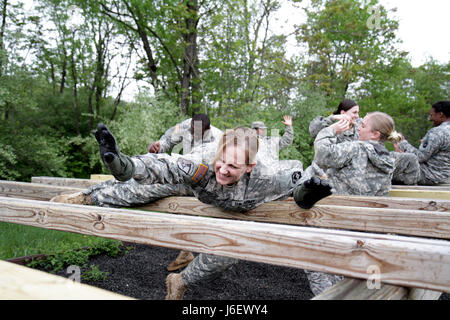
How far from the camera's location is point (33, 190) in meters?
3.65

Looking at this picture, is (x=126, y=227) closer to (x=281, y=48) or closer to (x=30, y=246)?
(x=30, y=246)

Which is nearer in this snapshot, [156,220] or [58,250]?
[156,220]

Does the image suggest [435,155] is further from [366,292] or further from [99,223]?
Result: [99,223]

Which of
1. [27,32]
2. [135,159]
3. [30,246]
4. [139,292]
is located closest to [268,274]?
[139,292]

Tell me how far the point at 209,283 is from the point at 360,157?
7.50ft

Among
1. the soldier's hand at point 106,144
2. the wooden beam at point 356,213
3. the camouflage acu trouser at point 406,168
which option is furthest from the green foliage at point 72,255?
the camouflage acu trouser at point 406,168

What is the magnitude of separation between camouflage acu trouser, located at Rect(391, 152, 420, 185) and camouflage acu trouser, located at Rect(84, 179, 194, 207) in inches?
121

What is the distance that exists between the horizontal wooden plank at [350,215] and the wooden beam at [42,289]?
185 centimetres

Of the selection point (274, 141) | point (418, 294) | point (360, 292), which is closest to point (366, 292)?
point (360, 292)

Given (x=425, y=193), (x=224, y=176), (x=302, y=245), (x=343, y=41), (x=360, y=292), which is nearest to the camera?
(x=360, y=292)

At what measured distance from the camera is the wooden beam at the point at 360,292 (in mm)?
1129

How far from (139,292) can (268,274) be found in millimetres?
1695

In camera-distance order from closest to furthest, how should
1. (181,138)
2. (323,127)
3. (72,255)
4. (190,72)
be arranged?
(323,127) → (72,255) → (181,138) → (190,72)

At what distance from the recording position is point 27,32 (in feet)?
34.6
